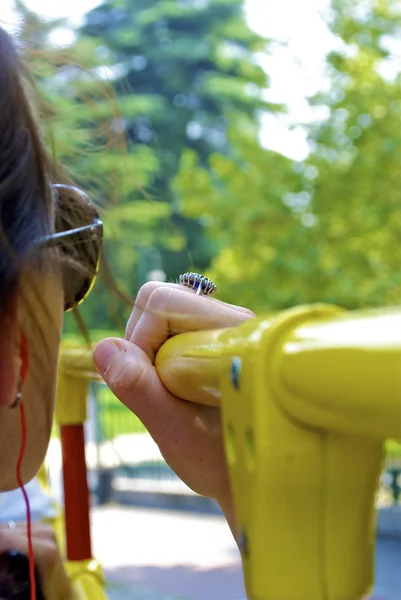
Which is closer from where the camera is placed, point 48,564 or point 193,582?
point 48,564

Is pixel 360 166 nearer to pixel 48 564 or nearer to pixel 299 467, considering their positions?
pixel 48 564

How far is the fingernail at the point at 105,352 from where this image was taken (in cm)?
77

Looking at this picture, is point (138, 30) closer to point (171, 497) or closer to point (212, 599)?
point (171, 497)

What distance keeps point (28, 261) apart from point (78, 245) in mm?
157

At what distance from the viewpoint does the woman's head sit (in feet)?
2.11

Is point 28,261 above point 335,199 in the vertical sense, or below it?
above

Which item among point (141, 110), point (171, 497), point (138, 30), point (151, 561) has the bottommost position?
point (171, 497)

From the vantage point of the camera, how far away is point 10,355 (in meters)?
0.68

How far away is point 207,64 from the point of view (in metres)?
16.5

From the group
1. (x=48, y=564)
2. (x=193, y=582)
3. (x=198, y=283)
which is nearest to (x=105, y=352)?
(x=198, y=283)

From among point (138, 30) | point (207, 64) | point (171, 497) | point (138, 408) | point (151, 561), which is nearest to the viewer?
point (138, 408)

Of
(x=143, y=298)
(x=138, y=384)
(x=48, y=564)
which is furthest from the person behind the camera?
(x=48, y=564)

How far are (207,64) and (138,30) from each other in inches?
→ 76.7

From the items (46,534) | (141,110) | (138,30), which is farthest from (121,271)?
(138,30)
